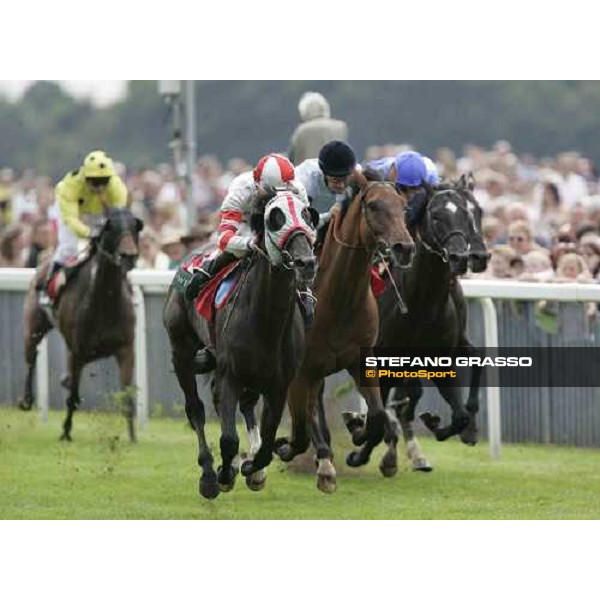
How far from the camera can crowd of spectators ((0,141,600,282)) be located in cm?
1336

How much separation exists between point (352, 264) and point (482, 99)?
61.1ft

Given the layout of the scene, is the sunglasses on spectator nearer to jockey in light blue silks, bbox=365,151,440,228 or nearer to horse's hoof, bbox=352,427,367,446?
jockey in light blue silks, bbox=365,151,440,228

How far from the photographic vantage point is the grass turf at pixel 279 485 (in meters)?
10.0

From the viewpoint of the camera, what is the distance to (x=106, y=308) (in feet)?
44.6

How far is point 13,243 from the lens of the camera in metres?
17.6

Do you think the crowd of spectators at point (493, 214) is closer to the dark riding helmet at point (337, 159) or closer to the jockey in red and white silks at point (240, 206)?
the jockey in red and white silks at point (240, 206)

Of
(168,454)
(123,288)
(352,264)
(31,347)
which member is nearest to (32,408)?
(31,347)

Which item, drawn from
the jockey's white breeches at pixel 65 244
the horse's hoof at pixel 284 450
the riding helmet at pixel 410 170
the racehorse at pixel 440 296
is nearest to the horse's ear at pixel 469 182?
the racehorse at pixel 440 296

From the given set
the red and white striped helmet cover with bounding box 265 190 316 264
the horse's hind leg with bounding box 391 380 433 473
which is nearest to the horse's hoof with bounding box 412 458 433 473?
the horse's hind leg with bounding box 391 380 433 473

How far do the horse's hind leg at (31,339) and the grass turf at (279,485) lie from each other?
1.13 metres

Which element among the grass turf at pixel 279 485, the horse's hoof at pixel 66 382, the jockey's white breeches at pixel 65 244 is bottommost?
the grass turf at pixel 279 485

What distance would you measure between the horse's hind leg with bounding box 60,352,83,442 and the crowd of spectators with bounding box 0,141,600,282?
1.34 metres

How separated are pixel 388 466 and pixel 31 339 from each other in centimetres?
437

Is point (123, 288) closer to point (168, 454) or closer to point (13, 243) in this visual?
point (168, 454)
